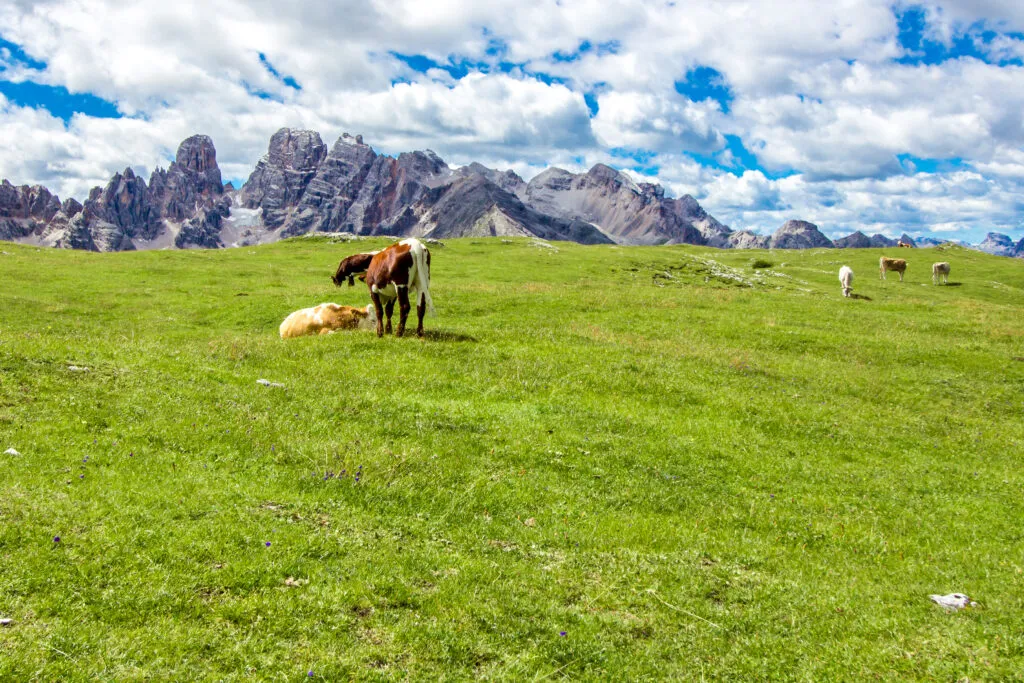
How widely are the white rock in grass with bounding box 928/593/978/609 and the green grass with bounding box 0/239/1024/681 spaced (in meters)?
0.17

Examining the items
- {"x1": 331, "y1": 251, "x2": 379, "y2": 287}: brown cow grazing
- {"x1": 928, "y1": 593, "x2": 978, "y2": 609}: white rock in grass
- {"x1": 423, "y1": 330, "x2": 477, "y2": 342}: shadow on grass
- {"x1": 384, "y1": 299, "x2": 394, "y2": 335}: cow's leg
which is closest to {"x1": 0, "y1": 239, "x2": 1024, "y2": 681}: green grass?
{"x1": 928, "y1": 593, "x2": 978, "y2": 609}: white rock in grass

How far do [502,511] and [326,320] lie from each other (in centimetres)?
1599

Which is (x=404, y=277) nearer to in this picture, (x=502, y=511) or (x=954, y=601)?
(x=502, y=511)

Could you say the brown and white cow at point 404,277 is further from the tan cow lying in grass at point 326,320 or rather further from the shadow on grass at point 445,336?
the tan cow lying in grass at point 326,320

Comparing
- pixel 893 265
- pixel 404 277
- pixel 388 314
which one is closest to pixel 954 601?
pixel 404 277

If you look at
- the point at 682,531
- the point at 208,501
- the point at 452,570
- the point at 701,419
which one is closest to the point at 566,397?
the point at 701,419

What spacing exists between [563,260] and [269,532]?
6312 centimetres

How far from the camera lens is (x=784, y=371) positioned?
22281mm

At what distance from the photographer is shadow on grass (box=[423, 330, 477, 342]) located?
22.5m

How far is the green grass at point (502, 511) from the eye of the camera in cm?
700

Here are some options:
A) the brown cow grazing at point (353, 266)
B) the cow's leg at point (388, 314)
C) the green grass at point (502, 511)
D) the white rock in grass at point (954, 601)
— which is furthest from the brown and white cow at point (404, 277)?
the white rock in grass at point (954, 601)

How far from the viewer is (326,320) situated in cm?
2466

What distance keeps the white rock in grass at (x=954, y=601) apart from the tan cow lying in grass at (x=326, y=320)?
67.3ft

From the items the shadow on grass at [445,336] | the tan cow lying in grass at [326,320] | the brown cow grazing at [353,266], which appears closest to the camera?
the shadow on grass at [445,336]
